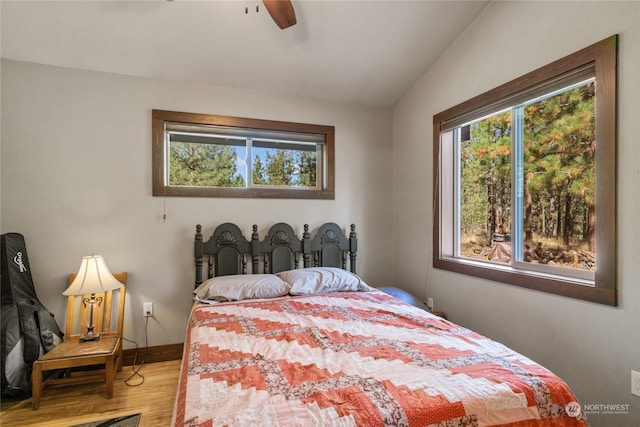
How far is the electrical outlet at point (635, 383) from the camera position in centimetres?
155

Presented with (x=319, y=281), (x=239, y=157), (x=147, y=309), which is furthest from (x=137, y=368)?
(x=239, y=157)

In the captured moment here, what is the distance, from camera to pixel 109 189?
8.63ft

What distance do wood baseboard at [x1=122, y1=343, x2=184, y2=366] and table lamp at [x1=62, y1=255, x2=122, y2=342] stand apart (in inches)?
15.5

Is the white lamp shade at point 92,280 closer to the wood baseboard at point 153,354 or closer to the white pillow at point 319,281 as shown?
the wood baseboard at point 153,354

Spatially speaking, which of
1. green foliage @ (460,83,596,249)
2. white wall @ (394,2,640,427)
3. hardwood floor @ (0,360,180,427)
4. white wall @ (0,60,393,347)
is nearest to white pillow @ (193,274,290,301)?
white wall @ (0,60,393,347)

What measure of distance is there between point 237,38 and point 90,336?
2.53m

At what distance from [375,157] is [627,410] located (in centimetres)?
268

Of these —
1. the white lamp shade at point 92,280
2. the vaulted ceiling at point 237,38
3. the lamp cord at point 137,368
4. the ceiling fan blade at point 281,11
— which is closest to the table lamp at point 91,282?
the white lamp shade at point 92,280

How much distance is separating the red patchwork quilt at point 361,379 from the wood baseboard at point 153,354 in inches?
46.3

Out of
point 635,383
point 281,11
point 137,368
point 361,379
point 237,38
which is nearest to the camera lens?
point 361,379

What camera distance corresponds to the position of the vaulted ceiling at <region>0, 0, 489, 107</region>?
216 cm

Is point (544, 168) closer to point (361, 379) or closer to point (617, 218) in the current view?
point (617, 218)

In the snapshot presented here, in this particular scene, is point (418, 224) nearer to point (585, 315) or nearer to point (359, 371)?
point (585, 315)

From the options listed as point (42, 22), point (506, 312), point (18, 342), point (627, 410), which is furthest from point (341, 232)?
point (42, 22)
